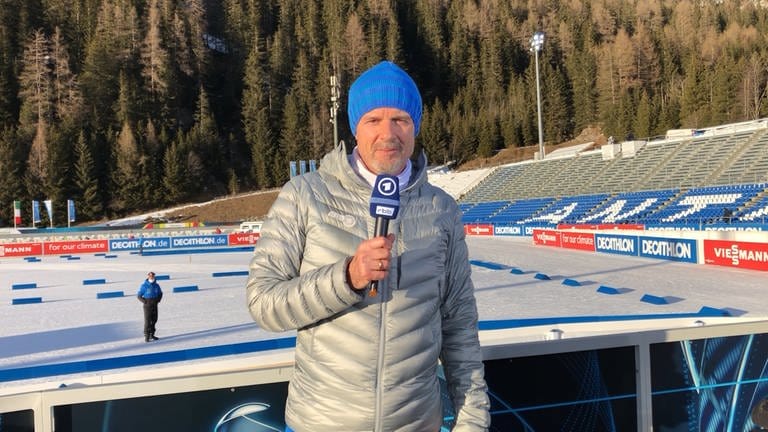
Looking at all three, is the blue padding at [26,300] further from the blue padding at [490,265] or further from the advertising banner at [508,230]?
the advertising banner at [508,230]

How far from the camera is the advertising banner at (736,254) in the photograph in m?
13.7

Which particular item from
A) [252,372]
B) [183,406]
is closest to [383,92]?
[252,372]

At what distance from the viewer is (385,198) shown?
4.95 feet

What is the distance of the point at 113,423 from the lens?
202 centimetres

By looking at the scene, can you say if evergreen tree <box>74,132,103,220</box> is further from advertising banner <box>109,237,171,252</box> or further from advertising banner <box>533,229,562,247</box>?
advertising banner <box>533,229,562,247</box>

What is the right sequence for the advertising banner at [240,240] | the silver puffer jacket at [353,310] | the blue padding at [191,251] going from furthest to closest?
the advertising banner at [240,240]
the blue padding at [191,251]
the silver puffer jacket at [353,310]

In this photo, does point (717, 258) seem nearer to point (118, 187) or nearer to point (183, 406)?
point (183, 406)

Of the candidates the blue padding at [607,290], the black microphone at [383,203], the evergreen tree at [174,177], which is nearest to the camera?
the black microphone at [383,203]

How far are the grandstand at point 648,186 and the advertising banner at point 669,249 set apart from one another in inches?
251

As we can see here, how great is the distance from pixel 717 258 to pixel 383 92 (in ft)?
53.9

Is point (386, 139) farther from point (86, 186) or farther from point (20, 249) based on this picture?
point (86, 186)

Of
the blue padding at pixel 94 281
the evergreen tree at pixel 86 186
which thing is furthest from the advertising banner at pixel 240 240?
the evergreen tree at pixel 86 186

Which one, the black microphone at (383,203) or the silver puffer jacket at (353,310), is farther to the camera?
the silver puffer jacket at (353,310)

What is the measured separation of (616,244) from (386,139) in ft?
64.3
